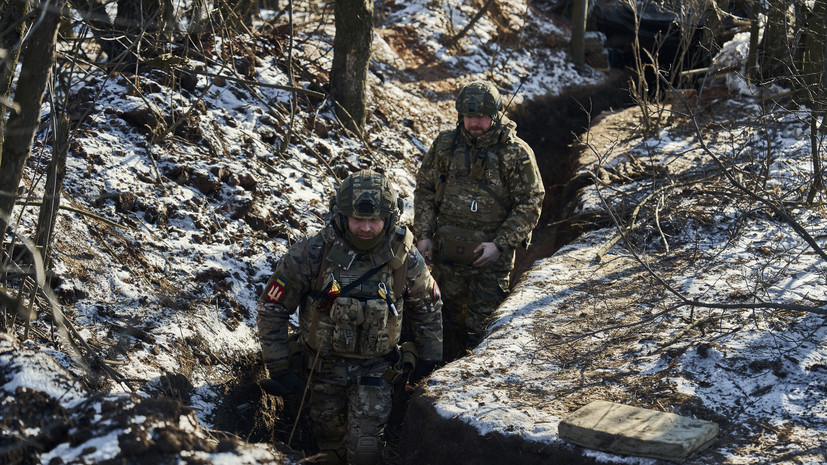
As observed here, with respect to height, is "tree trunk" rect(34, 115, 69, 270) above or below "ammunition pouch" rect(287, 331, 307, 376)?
above

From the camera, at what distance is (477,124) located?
666cm

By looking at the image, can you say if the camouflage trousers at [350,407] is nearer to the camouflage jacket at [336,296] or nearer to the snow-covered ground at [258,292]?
the camouflage jacket at [336,296]

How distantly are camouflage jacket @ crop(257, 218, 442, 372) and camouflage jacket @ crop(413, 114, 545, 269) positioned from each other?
1.84 m

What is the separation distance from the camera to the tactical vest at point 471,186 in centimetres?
682

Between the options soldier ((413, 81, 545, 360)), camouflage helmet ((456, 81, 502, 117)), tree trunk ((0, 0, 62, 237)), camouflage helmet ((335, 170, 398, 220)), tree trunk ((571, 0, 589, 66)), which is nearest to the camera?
tree trunk ((0, 0, 62, 237))

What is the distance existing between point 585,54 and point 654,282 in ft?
37.7

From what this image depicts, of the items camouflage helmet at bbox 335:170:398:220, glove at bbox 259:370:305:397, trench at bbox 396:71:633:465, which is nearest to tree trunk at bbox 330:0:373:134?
trench at bbox 396:71:633:465

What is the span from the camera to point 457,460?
457cm

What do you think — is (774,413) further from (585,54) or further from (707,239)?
(585,54)

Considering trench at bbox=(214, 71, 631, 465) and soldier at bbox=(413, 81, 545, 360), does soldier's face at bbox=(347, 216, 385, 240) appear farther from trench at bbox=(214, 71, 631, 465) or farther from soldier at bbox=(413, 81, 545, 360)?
soldier at bbox=(413, 81, 545, 360)

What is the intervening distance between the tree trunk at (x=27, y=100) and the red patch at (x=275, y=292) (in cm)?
165

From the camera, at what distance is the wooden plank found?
399 centimetres

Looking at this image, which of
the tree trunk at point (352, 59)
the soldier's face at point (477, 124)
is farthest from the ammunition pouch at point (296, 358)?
the tree trunk at point (352, 59)

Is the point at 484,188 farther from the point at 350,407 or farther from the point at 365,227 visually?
the point at 350,407
